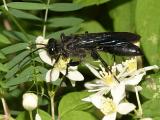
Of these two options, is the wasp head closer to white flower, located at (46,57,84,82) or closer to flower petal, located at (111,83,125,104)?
white flower, located at (46,57,84,82)

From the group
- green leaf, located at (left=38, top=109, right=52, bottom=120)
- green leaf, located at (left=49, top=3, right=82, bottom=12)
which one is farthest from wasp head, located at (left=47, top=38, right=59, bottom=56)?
green leaf, located at (left=38, top=109, right=52, bottom=120)

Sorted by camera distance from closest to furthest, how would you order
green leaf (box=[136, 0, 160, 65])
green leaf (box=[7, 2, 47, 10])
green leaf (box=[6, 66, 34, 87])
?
green leaf (box=[6, 66, 34, 87]) → green leaf (box=[7, 2, 47, 10]) → green leaf (box=[136, 0, 160, 65])

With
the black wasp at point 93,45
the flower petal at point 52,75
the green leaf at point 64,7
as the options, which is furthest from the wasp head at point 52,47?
the green leaf at point 64,7

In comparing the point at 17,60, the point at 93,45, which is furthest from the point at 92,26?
the point at 17,60

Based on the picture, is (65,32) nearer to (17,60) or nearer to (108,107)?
(17,60)

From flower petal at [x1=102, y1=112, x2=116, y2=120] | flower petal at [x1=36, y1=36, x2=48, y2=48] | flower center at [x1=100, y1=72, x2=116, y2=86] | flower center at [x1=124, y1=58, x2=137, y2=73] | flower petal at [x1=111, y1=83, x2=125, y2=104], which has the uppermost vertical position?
flower petal at [x1=36, y1=36, x2=48, y2=48]

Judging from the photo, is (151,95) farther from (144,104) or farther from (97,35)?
(97,35)
